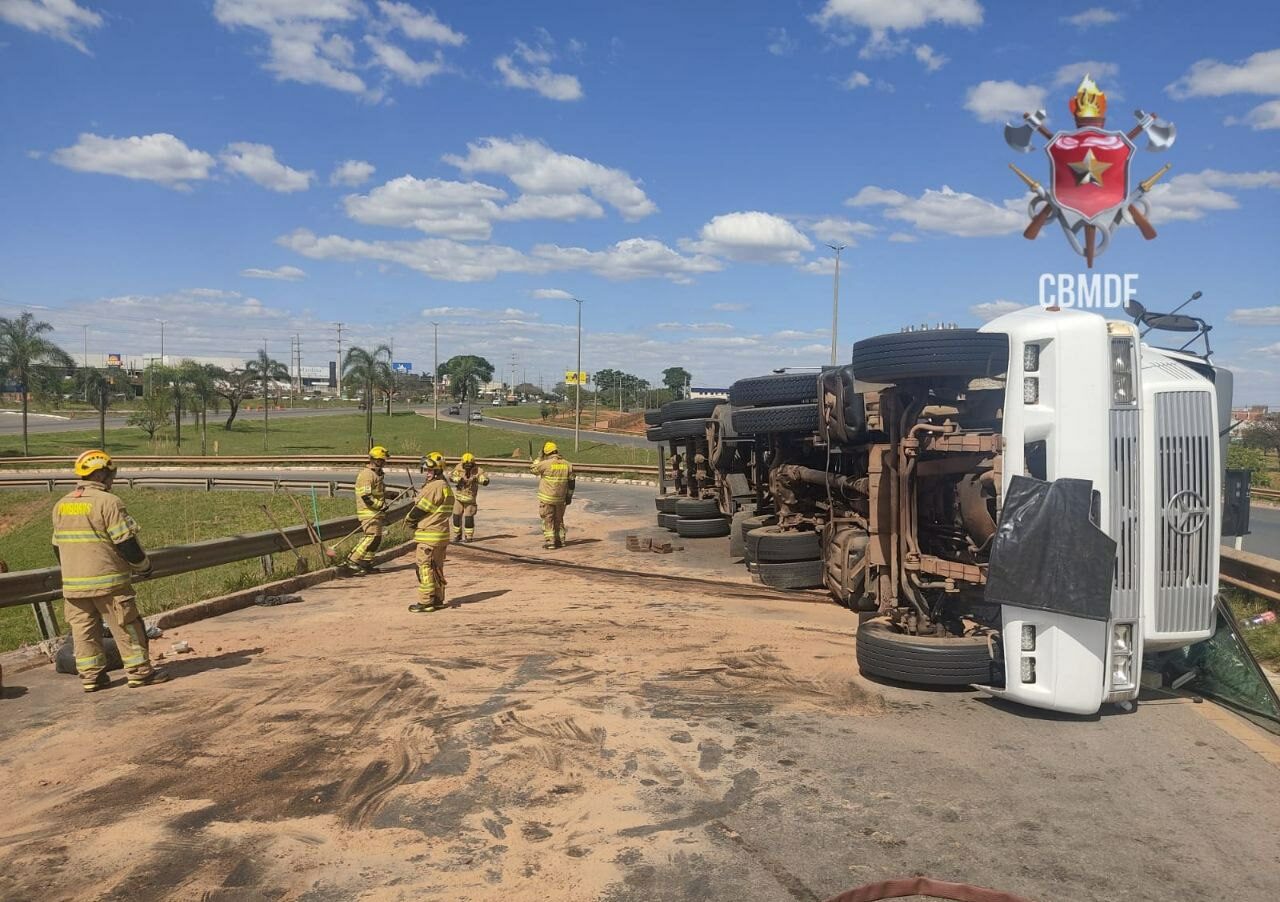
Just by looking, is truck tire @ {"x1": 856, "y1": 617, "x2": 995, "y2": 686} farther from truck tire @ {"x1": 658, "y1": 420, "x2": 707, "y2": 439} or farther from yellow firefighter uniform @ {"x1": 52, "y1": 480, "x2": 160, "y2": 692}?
truck tire @ {"x1": 658, "y1": 420, "x2": 707, "y2": 439}

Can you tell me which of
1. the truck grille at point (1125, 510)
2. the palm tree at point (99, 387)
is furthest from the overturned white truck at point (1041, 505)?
the palm tree at point (99, 387)

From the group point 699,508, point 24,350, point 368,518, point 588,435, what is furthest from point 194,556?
point 588,435

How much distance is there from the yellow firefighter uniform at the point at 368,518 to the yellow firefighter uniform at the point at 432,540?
7.61ft

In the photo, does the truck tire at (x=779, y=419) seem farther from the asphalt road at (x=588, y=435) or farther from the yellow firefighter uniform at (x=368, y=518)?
the asphalt road at (x=588, y=435)

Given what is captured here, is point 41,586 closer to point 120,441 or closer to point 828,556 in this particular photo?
point 828,556

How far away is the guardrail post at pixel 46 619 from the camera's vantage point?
293 inches

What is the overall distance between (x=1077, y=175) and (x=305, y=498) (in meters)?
21.6

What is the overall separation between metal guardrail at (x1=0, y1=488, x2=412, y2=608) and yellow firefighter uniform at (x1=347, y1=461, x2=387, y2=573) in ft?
2.19

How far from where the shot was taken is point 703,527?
15.3 m

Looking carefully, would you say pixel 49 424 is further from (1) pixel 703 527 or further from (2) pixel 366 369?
(1) pixel 703 527

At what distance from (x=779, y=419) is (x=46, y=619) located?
7361 millimetres

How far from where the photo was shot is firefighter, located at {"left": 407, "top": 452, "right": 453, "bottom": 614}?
9.23 meters

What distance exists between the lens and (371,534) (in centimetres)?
1180

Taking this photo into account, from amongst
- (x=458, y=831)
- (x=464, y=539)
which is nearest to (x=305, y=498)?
(x=464, y=539)
